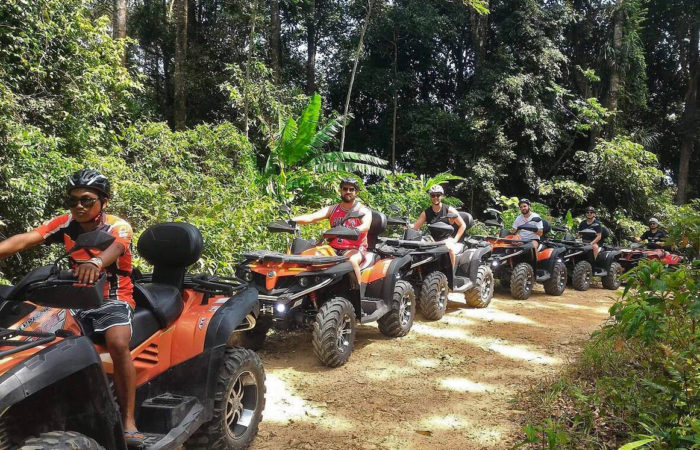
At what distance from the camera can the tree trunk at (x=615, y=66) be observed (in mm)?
19234

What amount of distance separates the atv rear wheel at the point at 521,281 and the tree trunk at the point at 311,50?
12.5 meters

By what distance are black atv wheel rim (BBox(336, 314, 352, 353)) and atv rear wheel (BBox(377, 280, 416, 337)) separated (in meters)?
0.98

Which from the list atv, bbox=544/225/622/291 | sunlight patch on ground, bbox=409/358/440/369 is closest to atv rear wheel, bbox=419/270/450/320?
sunlight patch on ground, bbox=409/358/440/369

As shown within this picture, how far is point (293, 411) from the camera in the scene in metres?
4.05

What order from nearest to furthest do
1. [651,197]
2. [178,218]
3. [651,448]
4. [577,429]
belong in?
[651,448] → [577,429] → [178,218] → [651,197]

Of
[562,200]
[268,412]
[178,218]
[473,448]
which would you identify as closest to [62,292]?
[268,412]

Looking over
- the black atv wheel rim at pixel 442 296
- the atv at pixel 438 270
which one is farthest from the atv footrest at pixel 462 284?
the black atv wheel rim at pixel 442 296

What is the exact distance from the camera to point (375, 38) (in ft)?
64.5

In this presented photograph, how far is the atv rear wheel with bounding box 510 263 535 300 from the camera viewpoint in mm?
9320

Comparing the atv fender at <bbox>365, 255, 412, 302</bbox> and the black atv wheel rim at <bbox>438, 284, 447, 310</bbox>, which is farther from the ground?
the atv fender at <bbox>365, 255, 412, 302</bbox>

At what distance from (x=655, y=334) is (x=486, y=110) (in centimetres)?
1643

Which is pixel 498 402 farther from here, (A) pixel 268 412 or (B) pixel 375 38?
(B) pixel 375 38

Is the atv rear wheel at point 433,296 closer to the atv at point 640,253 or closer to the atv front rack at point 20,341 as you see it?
the atv front rack at point 20,341

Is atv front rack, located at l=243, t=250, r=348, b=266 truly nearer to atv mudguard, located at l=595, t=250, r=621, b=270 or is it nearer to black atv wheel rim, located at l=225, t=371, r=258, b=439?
black atv wheel rim, located at l=225, t=371, r=258, b=439
